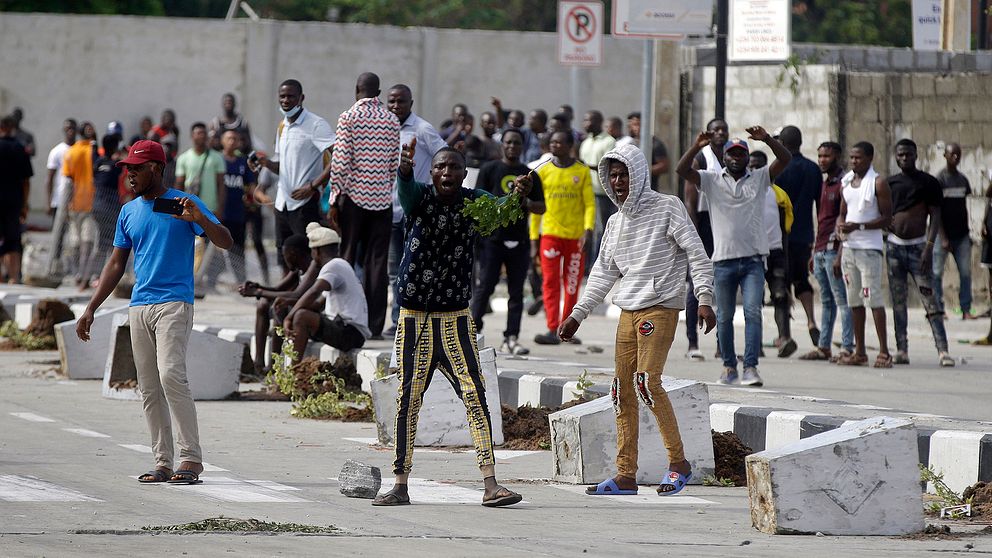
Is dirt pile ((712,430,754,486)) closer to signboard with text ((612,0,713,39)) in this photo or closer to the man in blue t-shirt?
the man in blue t-shirt

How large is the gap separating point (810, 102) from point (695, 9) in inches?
189

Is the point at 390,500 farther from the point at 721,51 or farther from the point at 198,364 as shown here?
the point at 721,51

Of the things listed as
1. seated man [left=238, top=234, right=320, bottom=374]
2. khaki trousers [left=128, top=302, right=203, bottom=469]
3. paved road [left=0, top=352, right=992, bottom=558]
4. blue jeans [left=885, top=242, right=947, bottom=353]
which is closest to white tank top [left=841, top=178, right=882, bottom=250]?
blue jeans [left=885, top=242, right=947, bottom=353]

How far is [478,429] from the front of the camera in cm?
816

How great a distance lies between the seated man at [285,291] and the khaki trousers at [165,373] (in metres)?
4.09

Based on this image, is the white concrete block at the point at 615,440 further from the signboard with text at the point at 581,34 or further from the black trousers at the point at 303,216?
the signboard with text at the point at 581,34

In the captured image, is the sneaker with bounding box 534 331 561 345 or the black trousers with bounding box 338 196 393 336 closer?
the black trousers with bounding box 338 196 393 336

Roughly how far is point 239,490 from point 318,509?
0.72 metres

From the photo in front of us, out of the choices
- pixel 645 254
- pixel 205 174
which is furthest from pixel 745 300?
pixel 205 174

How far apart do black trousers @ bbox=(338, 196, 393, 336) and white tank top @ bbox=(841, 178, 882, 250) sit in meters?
3.80

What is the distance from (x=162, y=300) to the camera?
8.80 m

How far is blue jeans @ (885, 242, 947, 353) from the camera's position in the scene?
14.3 metres

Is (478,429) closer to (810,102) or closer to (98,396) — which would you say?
(98,396)

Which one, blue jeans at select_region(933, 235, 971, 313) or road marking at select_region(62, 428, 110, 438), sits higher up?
blue jeans at select_region(933, 235, 971, 313)
